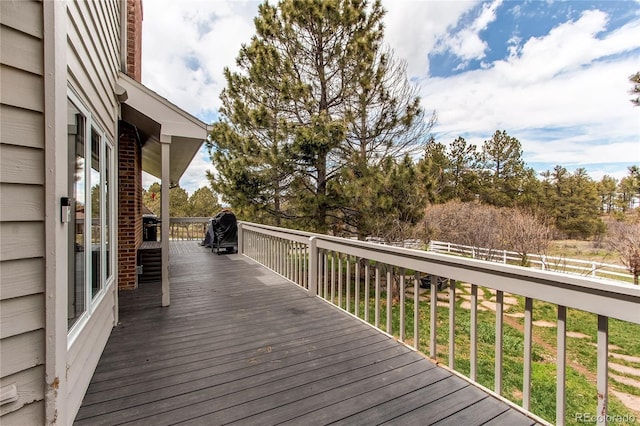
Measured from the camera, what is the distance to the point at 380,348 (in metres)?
2.87

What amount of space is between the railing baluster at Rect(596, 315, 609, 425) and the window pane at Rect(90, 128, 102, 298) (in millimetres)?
3423

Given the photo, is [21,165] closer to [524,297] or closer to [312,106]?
[524,297]

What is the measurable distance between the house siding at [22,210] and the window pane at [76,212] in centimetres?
52

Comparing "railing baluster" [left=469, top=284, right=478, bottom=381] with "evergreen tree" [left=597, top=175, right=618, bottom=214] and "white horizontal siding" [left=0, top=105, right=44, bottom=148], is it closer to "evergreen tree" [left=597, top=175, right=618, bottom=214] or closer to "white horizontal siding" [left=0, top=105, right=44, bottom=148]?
"white horizontal siding" [left=0, top=105, right=44, bottom=148]

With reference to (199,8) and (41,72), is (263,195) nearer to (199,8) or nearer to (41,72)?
(199,8)

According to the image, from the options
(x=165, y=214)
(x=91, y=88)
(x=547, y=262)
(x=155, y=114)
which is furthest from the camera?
(x=547, y=262)

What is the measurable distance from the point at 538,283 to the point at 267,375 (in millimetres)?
2028

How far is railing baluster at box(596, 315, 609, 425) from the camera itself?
1.59m

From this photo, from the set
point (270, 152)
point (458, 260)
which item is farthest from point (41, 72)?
point (270, 152)

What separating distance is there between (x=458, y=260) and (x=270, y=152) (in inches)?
258

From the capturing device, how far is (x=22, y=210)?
4.32 ft

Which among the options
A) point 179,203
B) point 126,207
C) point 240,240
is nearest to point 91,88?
point 126,207

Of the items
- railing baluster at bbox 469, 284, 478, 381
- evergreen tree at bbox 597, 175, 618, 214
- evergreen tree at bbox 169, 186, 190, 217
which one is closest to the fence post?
railing baluster at bbox 469, 284, 478, 381

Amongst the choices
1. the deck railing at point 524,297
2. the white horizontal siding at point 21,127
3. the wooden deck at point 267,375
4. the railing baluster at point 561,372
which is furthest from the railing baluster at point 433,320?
the white horizontal siding at point 21,127
